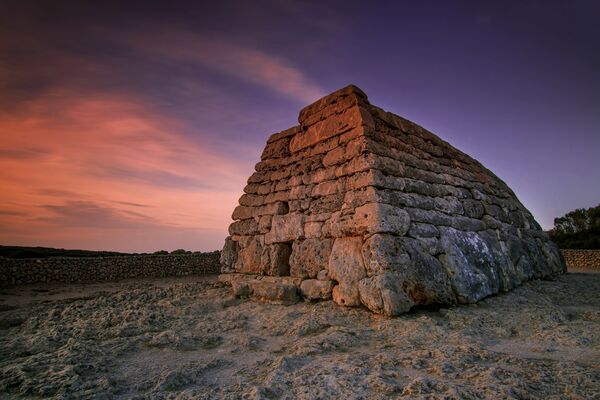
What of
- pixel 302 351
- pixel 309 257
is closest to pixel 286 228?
pixel 309 257

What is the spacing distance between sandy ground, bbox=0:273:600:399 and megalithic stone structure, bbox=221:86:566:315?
37cm

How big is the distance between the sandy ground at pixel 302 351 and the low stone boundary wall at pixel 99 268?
11200 mm

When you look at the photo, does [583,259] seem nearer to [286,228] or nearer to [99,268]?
[286,228]

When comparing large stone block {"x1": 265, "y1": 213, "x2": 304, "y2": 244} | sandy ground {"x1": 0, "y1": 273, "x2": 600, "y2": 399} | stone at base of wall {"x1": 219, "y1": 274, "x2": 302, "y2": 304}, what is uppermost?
large stone block {"x1": 265, "y1": 213, "x2": 304, "y2": 244}

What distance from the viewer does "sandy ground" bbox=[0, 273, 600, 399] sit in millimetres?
2096

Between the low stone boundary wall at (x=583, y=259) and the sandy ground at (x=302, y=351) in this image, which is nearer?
the sandy ground at (x=302, y=351)

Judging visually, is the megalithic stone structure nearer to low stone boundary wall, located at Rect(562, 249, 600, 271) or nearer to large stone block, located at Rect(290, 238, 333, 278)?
large stone block, located at Rect(290, 238, 333, 278)

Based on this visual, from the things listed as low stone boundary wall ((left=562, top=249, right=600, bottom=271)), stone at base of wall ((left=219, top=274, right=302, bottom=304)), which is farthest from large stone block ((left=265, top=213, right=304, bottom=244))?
low stone boundary wall ((left=562, top=249, right=600, bottom=271))

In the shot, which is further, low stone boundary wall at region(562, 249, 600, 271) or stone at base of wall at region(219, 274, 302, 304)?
low stone boundary wall at region(562, 249, 600, 271)

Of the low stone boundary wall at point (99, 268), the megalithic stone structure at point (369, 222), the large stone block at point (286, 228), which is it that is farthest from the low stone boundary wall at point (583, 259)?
the low stone boundary wall at point (99, 268)

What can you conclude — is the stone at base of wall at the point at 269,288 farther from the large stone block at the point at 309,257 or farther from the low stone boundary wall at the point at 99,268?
the low stone boundary wall at the point at 99,268

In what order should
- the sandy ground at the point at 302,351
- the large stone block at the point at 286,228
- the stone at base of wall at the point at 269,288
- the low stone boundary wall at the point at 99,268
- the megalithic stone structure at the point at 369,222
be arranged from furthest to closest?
the low stone boundary wall at the point at 99,268
the large stone block at the point at 286,228
the stone at base of wall at the point at 269,288
the megalithic stone structure at the point at 369,222
the sandy ground at the point at 302,351

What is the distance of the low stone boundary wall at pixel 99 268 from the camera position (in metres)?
13.2

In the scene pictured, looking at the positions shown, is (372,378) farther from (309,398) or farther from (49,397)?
(49,397)
